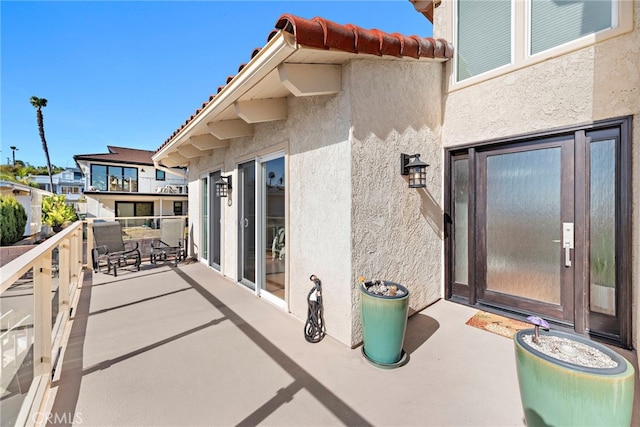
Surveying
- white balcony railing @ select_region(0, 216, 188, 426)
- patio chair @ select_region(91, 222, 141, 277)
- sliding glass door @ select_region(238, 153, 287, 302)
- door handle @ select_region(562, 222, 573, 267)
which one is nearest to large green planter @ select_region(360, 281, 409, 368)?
sliding glass door @ select_region(238, 153, 287, 302)

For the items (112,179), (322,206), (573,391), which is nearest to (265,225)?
(322,206)

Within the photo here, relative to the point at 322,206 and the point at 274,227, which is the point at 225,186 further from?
the point at 322,206

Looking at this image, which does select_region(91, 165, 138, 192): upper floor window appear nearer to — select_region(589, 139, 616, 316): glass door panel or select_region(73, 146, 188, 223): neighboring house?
select_region(73, 146, 188, 223): neighboring house

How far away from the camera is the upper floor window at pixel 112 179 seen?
21.1 meters

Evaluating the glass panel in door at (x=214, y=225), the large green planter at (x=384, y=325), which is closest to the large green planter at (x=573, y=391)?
the large green planter at (x=384, y=325)

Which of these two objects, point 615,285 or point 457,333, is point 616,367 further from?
point 615,285

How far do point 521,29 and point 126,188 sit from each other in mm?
26258

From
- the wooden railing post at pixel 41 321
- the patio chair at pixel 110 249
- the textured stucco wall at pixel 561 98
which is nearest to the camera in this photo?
the wooden railing post at pixel 41 321

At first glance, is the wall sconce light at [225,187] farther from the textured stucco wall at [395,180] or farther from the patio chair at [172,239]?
the textured stucco wall at [395,180]

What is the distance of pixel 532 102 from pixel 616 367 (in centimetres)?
355

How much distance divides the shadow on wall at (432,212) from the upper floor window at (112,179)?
24.9 meters

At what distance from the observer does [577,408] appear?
1.55 m

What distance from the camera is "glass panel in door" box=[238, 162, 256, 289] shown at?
5445 millimetres

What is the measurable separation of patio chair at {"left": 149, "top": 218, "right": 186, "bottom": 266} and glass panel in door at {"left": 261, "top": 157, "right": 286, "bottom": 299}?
4.78 meters
